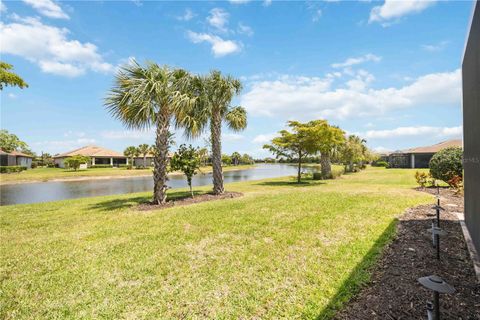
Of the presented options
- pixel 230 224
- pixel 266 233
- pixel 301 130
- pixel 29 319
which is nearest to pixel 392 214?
pixel 266 233

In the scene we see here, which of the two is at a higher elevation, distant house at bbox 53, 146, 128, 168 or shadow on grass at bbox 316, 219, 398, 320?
distant house at bbox 53, 146, 128, 168

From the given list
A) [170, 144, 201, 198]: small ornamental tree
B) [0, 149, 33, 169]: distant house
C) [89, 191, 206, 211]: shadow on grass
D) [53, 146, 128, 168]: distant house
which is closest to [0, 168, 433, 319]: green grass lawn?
[89, 191, 206, 211]: shadow on grass

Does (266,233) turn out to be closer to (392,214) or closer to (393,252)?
(393,252)

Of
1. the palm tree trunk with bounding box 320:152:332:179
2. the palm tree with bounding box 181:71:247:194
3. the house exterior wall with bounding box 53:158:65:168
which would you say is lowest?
the palm tree trunk with bounding box 320:152:332:179

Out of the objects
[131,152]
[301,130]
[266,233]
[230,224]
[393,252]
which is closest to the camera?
[393,252]

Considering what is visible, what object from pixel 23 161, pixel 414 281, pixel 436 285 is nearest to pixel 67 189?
pixel 414 281

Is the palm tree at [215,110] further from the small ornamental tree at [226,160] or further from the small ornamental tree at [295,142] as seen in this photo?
the small ornamental tree at [226,160]

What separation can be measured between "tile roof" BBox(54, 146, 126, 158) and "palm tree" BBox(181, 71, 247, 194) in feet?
195

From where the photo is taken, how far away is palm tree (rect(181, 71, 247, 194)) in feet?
44.0

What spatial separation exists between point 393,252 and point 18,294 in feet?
23.1

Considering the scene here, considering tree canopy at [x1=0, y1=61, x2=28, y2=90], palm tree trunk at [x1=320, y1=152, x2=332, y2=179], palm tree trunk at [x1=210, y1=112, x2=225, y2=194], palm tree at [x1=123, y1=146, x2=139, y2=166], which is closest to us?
tree canopy at [x1=0, y1=61, x2=28, y2=90]

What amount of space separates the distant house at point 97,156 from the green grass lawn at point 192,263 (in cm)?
6069

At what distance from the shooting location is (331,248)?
5805mm

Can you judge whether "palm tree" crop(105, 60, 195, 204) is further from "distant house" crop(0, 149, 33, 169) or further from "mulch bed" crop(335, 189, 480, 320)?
"distant house" crop(0, 149, 33, 169)
